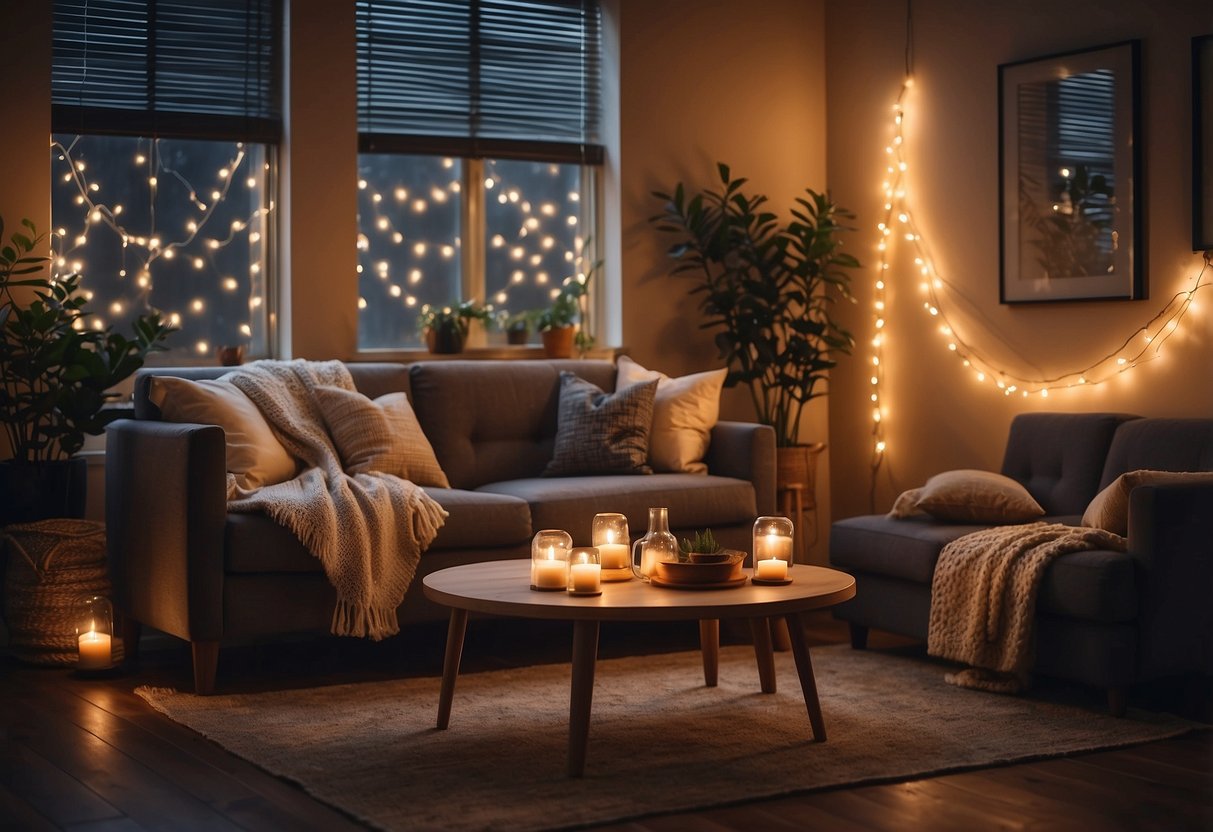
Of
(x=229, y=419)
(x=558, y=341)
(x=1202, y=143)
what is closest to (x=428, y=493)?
(x=229, y=419)

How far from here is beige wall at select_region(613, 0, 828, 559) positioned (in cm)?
588

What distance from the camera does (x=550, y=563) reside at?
132 inches

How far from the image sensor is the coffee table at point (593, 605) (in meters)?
3.14

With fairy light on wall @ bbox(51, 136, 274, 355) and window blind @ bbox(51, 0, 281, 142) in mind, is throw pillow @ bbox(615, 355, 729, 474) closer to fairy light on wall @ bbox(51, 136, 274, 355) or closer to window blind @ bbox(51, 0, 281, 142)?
fairy light on wall @ bbox(51, 136, 274, 355)

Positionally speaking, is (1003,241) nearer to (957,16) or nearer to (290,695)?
(957,16)

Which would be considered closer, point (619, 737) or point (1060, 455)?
point (619, 737)

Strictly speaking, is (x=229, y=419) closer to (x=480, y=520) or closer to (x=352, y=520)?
(x=352, y=520)

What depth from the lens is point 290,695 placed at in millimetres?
3994

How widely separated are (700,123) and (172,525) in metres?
2.97

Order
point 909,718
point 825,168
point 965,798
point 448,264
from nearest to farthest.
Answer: point 965,798 → point 909,718 → point 448,264 → point 825,168

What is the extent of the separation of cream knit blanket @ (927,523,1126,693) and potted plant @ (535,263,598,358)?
2019mm

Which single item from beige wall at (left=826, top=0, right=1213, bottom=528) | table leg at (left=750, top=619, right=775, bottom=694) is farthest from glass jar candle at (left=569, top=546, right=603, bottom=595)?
beige wall at (left=826, top=0, right=1213, bottom=528)

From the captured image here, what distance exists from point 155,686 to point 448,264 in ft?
7.28

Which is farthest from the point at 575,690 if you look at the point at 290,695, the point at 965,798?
the point at 290,695
